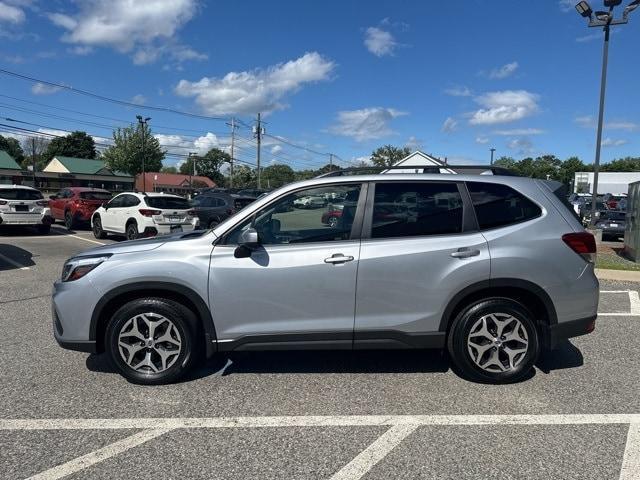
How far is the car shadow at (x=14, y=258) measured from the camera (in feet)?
33.4

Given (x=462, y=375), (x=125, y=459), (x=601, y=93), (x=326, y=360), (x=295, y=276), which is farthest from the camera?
(x=601, y=93)

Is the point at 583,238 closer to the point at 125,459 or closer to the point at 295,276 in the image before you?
the point at 295,276

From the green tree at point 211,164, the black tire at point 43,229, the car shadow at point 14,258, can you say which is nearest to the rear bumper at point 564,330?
the car shadow at point 14,258

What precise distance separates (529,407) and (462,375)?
0.65 m

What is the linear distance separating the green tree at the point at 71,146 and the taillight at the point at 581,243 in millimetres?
118360

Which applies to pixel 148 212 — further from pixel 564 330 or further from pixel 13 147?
pixel 13 147

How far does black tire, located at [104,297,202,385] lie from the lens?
4102mm

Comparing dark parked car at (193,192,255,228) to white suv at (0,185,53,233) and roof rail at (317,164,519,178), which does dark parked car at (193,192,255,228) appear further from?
roof rail at (317,164,519,178)

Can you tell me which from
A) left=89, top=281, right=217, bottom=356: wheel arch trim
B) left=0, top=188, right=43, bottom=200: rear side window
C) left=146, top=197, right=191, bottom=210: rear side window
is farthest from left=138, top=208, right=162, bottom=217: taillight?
left=89, top=281, right=217, bottom=356: wheel arch trim

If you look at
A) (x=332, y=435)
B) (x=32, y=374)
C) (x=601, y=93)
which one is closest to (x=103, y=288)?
(x=32, y=374)

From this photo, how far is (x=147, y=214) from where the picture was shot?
14312mm

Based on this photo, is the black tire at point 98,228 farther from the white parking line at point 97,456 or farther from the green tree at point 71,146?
the green tree at point 71,146

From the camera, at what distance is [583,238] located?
165 inches

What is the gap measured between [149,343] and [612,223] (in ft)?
53.0
